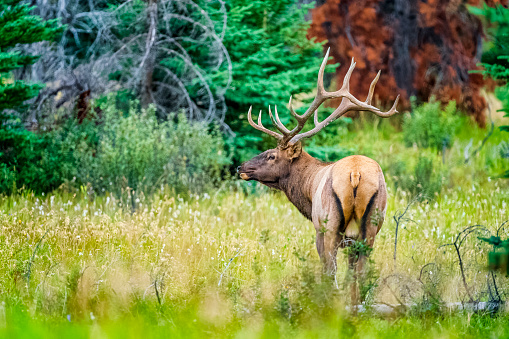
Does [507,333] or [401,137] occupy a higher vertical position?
[507,333]

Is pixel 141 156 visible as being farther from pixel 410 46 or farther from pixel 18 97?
pixel 410 46

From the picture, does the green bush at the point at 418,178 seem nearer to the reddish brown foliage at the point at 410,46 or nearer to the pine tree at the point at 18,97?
the pine tree at the point at 18,97

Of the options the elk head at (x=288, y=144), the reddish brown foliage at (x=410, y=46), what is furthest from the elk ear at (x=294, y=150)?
the reddish brown foliage at (x=410, y=46)

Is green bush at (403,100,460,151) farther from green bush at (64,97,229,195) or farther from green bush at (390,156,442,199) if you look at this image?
green bush at (64,97,229,195)

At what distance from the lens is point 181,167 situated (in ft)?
29.4

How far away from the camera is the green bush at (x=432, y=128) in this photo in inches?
514

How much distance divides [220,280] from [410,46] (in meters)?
14.2

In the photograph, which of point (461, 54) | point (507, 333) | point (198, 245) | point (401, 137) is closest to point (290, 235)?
point (198, 245)

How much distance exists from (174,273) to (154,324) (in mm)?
978

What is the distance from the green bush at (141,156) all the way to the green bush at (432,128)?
5.76m

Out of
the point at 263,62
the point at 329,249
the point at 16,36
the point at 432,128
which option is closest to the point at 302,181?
the point at 329,249

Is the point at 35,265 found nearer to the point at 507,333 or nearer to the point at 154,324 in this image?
the point at 154,324

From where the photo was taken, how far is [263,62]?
1047 centimetres

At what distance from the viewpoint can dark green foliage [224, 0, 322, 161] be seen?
33.6 ft
